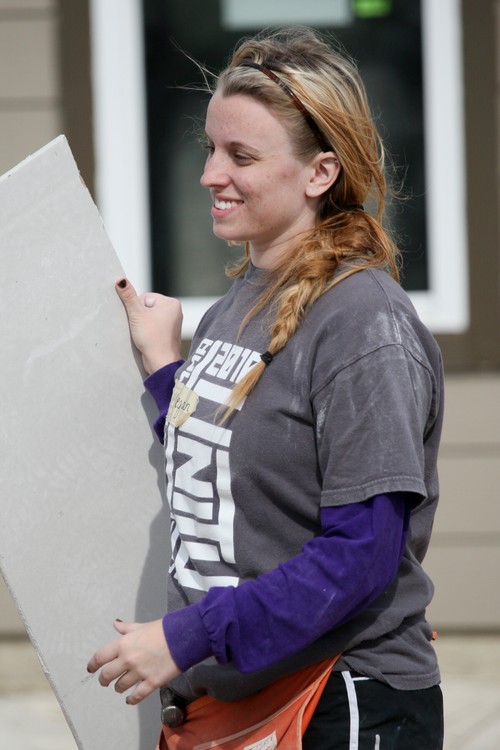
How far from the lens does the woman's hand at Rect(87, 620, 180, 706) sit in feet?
4.75

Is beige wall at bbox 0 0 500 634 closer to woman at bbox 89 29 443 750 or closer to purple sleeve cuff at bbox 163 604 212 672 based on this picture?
woman at bbox 89 29 443 750

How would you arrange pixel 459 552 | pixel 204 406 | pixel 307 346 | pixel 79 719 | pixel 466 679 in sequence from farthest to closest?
pixel 459 552 → pixel 466 679 → pixel 79 719 → pixel 204 406 → pixel 307 346

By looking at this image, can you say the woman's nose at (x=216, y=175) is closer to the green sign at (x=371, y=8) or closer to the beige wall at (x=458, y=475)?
the beige wall at (x=458, y=475)

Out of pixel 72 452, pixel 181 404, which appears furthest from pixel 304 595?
pixel 72 452

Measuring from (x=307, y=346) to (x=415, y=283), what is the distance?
9.84 feet

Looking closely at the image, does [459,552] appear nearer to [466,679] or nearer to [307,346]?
[466,679]

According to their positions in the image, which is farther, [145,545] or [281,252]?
[145,545]

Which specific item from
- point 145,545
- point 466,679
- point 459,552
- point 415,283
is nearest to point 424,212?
point 415,283

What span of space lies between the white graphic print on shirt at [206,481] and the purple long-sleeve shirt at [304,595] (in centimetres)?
12

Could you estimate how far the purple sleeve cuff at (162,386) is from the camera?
1911mm

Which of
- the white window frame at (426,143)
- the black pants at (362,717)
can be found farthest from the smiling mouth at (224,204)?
the white window frame at (426,143)

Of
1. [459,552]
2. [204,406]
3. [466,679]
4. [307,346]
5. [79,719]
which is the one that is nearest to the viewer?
[307,346]

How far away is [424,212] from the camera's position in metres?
4.40

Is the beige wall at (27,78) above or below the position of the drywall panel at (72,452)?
above
